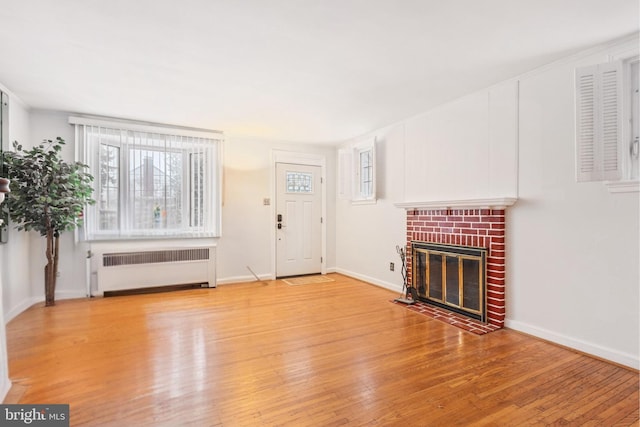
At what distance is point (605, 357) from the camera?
94.4 inches

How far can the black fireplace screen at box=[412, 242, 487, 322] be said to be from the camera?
3230mm

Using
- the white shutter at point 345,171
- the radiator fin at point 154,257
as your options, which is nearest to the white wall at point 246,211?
the radiator fin at point 154,257

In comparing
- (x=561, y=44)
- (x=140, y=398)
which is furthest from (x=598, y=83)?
(x=140, y=398)

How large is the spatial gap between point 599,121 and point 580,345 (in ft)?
5.78

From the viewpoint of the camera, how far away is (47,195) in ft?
11.7

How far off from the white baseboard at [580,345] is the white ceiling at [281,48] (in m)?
2.33

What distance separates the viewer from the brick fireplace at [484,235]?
309cm

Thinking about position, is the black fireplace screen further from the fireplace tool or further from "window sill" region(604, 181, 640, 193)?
"window sill" region(604, 181, 640, 193)

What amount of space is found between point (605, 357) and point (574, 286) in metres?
0.54

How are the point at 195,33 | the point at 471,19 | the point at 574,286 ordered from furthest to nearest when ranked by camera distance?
the point at 574,286
the point at 195,33
the point at 471,19

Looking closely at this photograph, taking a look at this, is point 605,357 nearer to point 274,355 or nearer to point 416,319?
point 416,319

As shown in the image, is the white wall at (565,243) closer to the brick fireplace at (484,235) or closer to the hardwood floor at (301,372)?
the brick fireplace at (484,235)

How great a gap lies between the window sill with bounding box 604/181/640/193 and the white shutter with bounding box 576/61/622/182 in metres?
0.05

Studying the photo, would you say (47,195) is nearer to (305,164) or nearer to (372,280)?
(305,164)
